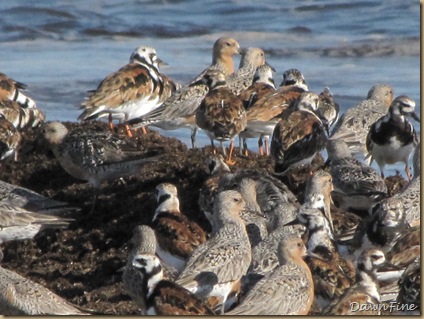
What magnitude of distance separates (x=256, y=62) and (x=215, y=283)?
7519mm

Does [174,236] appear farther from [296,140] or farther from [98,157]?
[296,140]

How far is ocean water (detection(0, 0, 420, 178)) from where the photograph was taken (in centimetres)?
1961

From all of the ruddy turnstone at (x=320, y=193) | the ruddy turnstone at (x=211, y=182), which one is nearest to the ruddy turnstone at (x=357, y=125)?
the ruddy turnstone at (x=211, y=182)

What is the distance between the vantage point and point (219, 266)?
8.53 m

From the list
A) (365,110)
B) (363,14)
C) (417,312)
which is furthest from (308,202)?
(363,14)

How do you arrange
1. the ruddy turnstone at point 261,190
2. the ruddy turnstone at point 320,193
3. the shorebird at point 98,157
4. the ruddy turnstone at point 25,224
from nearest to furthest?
the ruddy turnstone at point 320,193, the ruddy turnstone at point 261,190, the ruddy turnstone at point 25,224, the shorebird at point 98,157

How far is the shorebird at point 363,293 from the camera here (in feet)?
25.0

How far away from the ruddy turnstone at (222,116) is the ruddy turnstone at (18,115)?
2333mm

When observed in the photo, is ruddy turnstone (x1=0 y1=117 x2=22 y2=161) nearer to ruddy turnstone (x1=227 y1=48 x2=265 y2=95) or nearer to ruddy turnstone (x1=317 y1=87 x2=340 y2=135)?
ruddy turnstone (x1=227 y1=48 x2=265 y2=95)

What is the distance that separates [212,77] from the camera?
45.6ft

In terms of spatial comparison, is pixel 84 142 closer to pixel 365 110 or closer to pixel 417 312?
pixel 365 110

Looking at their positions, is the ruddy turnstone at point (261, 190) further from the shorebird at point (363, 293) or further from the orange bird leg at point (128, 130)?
the orange bird leg at point (128, 130)

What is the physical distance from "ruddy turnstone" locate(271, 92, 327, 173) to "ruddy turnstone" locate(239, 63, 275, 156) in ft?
2.52

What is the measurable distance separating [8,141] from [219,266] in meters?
4.55
